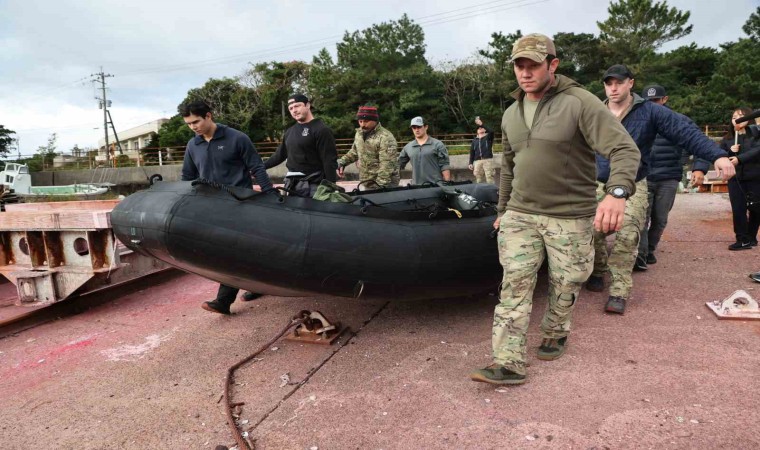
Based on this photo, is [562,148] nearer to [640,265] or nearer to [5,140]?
[640,265]

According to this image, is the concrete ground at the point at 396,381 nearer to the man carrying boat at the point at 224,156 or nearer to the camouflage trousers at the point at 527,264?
the camouflage trousers at the point at 527,264

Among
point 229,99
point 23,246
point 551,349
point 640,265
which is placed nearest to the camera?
point 551,349

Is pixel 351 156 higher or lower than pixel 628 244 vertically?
higher

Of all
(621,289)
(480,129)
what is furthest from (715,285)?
(480,129)

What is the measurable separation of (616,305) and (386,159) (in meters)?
2.70

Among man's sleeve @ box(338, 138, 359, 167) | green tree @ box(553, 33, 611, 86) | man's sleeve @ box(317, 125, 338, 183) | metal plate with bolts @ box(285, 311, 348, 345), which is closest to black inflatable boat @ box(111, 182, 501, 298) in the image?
metal plate with bolts @ box(285, 311, 348, 345)

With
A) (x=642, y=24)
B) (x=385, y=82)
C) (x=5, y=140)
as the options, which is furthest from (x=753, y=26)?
(x=5, y=140)

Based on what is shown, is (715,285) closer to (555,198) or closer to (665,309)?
(665,309)

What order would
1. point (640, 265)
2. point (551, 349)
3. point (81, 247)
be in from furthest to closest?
point (81, 247), point (640, 265), point (551, 349)

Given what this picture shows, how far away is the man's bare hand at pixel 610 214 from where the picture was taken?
2.21m

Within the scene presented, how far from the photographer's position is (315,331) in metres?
3.38

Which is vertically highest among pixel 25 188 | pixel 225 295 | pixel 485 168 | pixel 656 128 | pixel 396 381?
pixel 656 128

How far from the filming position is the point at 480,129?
10617 millimetres

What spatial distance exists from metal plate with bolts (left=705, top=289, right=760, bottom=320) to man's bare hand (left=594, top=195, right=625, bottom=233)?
1.75 metres
